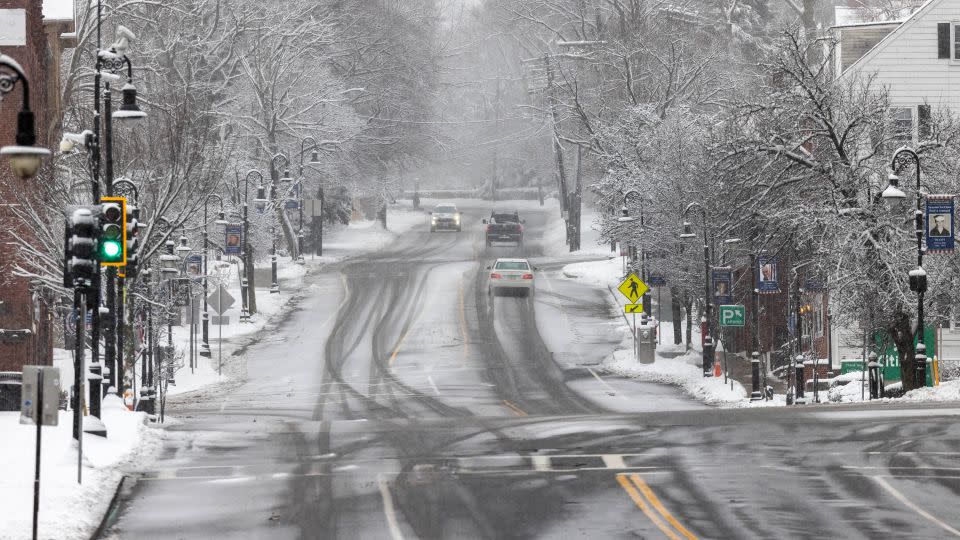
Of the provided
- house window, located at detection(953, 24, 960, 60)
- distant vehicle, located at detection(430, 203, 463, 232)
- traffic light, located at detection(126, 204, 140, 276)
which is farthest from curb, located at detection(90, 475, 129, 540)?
distant vehicle, located at detection(430, 203, 463, 232)

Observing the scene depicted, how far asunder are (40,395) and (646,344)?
35649mm

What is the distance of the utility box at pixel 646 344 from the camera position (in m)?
48.8

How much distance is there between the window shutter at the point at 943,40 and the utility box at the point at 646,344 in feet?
44.1

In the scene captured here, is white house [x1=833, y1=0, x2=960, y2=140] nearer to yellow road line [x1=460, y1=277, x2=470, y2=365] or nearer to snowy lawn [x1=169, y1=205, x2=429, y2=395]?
yellow road line [x1=460, y1=277, x2=470, y2=365]

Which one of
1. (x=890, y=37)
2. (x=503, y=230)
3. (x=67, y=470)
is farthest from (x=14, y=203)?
(x=503, y=230)

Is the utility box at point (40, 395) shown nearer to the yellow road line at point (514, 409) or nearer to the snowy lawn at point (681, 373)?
the yellow road line at point (514, 409)

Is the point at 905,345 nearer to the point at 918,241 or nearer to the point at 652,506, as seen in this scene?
the point at 918,241

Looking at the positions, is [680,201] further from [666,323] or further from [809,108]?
[809,108]

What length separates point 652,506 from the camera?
1705cm

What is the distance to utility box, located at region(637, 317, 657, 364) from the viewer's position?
160 ft

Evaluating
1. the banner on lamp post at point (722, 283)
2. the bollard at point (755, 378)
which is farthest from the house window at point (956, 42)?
the bollard at point (755, 378)

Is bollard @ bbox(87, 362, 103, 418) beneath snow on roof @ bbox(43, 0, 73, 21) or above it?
beneath

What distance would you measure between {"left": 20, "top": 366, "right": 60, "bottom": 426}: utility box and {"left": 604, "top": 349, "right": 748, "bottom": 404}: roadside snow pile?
91.1 feet

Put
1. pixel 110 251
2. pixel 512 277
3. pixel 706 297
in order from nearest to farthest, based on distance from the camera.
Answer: pixel 110 251
pixel 706 297
pixel 512 277
